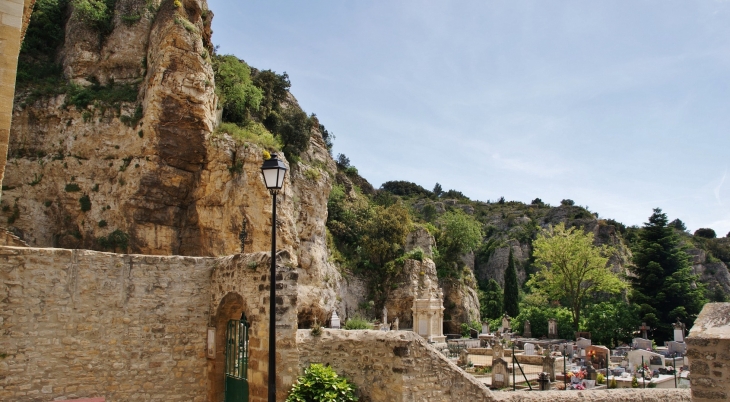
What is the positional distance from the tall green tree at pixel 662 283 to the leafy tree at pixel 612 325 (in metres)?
1.76

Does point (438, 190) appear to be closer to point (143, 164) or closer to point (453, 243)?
point (453, 243)

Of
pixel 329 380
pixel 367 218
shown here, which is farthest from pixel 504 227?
pixel 329 380

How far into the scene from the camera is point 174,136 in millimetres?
22797

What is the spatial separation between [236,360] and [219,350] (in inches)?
15.0

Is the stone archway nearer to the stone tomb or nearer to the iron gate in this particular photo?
the iron gate

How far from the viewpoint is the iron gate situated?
9.47 metres

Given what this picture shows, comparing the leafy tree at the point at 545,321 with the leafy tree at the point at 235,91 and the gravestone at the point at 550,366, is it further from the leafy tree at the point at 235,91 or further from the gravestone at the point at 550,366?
the leafy tree at the point at 235,91

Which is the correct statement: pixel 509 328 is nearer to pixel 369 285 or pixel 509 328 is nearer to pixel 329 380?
pixel 369 285

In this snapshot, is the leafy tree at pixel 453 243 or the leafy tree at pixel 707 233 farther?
the leafy tree at pixel 707 233

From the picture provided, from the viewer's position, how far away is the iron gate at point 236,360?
9.47 meters

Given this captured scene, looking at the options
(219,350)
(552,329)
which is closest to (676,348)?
(552,329)

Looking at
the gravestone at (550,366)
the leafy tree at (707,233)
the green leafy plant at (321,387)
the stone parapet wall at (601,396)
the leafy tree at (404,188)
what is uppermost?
the leafy tree at (404,188)

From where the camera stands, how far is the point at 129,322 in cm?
928

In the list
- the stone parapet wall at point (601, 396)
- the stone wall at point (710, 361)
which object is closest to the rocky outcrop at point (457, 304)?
the stone parapet wall at point (601, 396)
